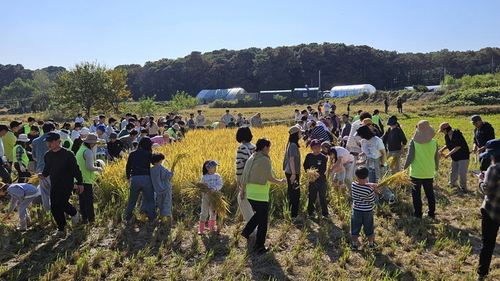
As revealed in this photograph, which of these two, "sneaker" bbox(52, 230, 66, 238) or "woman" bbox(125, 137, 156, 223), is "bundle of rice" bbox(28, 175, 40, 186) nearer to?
"sneaker" bbox(52, 230, 66, 238)

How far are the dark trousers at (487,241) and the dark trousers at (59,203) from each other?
16.6 feet

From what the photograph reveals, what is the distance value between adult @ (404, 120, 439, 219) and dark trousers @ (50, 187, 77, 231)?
4.96m

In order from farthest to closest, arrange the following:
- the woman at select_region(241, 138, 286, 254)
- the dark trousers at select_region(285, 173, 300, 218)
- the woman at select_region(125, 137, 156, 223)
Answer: the dark trousers at select_region(285, 173, 300, 218) → the woman at select_region(125, 137, 156, 223) → the woman at select_region(241, 138, 286, 254)

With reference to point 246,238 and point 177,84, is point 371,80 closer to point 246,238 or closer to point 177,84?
point 177,84

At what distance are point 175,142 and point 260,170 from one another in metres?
8.25

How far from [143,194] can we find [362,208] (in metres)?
3.17

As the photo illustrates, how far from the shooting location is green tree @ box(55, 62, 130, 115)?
27891mm

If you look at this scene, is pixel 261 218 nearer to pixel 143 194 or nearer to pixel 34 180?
pixel 143 194

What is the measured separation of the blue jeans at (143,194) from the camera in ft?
18.5

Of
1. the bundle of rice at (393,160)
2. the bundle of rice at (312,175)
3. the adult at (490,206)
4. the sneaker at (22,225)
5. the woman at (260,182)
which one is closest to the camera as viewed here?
the adult at (490,206)

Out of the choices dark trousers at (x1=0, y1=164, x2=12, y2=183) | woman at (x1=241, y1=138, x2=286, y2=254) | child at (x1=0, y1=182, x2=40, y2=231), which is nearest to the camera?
woman at (x1=241, y1=138, x2=286, y2=254)

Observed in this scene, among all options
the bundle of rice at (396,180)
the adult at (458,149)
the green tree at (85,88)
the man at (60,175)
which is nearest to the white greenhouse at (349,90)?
the green tree at (85,88)

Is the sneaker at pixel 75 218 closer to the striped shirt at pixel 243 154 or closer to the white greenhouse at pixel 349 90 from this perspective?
the striped shirt at pixel 243 154

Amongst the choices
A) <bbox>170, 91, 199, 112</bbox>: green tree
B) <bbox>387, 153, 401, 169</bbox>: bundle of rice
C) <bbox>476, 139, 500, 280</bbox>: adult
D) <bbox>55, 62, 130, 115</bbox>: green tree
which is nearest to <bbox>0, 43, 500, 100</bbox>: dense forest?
<bbox>170, 91, 199, 112</bbox>: green tree
